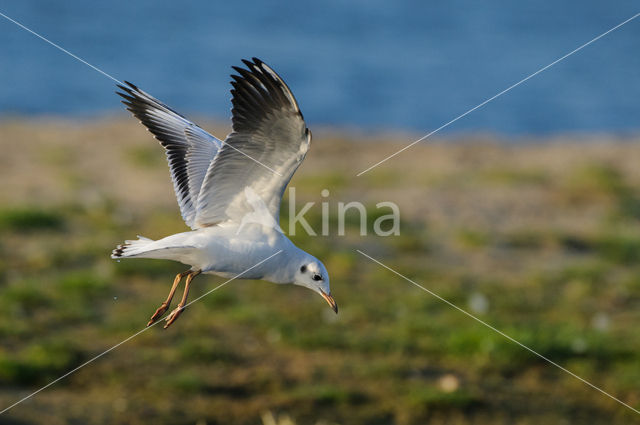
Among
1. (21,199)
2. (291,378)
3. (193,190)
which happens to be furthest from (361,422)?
(21,199)

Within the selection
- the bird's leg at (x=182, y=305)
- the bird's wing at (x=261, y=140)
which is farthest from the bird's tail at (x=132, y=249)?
the bird's wing at (x=261, y=140)

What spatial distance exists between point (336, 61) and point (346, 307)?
19790mm

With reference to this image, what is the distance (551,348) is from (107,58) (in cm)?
2000

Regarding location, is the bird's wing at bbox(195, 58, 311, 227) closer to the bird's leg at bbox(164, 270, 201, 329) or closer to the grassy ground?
the bird's leg at bbox(164, 270, 201, 329)

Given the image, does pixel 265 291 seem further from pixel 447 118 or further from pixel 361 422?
pixel 447 118

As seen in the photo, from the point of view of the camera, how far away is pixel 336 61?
93.5 feet

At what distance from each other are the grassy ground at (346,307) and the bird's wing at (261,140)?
10.7 ft

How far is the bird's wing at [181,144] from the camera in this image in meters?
5.09

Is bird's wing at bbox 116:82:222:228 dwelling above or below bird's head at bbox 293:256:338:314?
above

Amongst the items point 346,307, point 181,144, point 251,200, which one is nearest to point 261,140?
point 251,200

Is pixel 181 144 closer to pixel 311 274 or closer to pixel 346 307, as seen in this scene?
pixel 311 274

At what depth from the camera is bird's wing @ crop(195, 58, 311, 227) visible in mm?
4359

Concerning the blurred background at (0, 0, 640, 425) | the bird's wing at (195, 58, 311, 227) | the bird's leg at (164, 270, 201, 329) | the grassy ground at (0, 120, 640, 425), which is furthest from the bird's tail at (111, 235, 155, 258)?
the grassy ground at (0, 120, 640, 425)

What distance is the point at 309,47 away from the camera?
2898 centimetres
